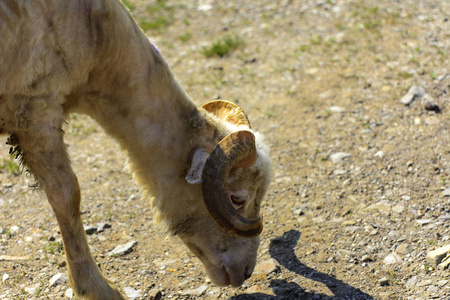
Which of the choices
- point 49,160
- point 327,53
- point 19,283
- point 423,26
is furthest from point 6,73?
point 423,26

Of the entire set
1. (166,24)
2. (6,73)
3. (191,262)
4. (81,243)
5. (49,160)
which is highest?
(6,73)

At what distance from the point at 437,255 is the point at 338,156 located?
2232mm

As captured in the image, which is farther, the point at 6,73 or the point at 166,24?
the point at 166,24

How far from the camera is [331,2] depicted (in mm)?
10664

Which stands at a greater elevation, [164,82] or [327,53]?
[164,82]

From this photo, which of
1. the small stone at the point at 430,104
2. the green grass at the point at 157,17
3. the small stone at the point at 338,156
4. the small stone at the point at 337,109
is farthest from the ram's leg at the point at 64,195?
the green grass at the point at 157,17

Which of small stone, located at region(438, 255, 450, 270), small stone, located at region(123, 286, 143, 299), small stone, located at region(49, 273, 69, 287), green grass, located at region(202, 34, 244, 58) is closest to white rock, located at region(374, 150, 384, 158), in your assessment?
small stone, located at region(438, 255, 450, 270)

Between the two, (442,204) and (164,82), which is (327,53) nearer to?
(442,204)

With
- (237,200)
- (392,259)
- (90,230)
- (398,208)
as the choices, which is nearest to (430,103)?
(398,208)

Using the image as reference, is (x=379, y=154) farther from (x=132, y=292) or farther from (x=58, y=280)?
(x=58, y=280)

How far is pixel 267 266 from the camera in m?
5.21

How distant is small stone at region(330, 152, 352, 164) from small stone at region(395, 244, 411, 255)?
1757 millimetres

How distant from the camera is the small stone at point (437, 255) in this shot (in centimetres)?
475

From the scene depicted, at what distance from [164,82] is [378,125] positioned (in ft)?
11.4
